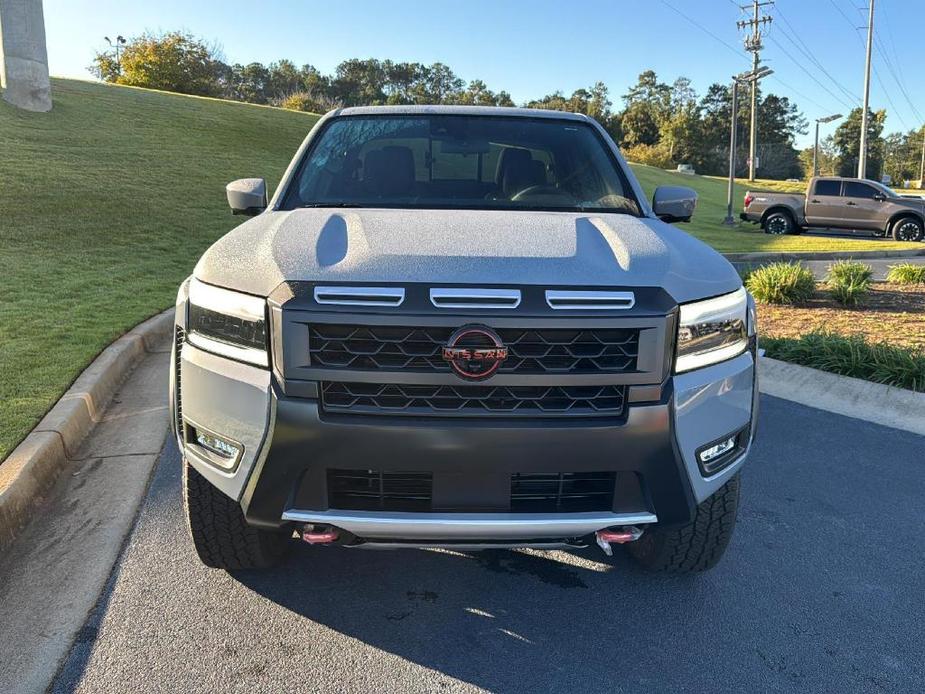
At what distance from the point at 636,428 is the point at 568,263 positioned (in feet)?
1.89

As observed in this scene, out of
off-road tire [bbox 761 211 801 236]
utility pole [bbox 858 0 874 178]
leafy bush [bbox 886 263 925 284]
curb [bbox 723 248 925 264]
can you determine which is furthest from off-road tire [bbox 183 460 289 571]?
utility pole [bbox 858 0 874 178]

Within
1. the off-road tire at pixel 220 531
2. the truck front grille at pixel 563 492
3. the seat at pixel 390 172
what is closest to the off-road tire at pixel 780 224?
the seat at pixel 390 172

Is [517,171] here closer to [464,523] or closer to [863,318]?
[464,523]

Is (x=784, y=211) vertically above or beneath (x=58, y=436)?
above

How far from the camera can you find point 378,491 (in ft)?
8.01

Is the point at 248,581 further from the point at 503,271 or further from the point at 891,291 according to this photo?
the point at 891,291

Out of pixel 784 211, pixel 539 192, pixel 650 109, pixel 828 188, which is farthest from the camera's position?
pixel 650 109

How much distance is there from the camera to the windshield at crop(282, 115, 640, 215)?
3.58 m

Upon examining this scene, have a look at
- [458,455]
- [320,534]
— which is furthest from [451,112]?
[320,534]

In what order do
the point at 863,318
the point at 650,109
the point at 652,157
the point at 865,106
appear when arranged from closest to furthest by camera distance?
the point at 863,318 < the point at 865,106 < the point at 652,157 < the point at 650,109

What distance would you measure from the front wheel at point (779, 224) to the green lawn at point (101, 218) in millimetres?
1009

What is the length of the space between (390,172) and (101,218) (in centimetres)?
1061

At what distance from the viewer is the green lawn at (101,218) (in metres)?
5.93

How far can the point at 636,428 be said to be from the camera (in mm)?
2324
